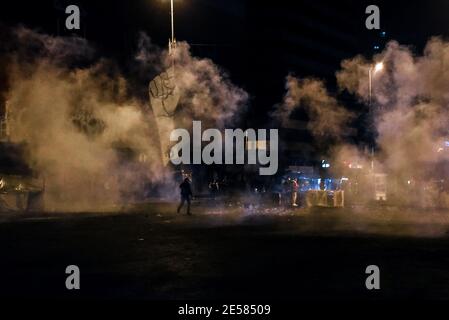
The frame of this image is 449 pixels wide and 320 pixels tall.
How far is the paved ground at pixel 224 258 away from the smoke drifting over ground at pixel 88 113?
7540 millimetres

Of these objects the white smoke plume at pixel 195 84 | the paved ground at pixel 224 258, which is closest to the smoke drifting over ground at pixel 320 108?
the white smoke plume at pixel 195 84

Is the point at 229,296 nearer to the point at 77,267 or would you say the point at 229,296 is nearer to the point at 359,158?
the point at 77,267

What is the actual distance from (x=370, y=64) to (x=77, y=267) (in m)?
24.1

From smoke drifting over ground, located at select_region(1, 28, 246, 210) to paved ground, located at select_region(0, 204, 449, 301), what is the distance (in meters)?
7.54

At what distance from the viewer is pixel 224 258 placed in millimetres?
11492

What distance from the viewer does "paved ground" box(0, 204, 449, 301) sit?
28.0 feet

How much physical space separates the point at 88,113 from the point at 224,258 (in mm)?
18867

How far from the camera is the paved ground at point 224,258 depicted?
336 inches

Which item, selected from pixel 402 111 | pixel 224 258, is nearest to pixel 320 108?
pixel 402 111

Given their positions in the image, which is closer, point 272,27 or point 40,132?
point 40,132

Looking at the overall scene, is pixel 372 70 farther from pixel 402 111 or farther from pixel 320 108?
pixel 320 108

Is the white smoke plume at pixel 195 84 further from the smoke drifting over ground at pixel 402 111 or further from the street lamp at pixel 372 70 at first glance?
the street lamp at pixel 372 70

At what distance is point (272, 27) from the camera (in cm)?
7869
